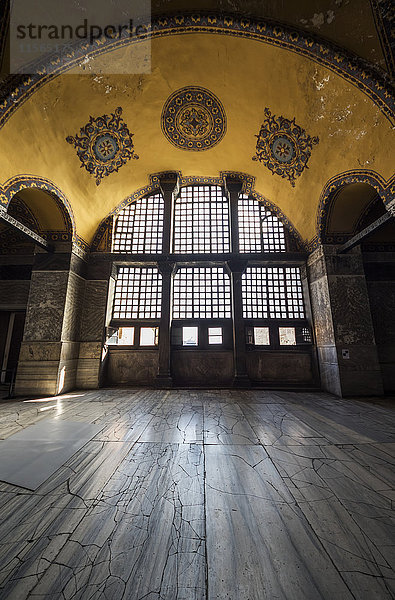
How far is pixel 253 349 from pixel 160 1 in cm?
832

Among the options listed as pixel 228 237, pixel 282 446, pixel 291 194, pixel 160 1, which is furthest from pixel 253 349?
pixel 160 1

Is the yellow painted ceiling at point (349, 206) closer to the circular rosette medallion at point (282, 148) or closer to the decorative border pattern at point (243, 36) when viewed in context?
the circular rosette medallion at point (282, 148)

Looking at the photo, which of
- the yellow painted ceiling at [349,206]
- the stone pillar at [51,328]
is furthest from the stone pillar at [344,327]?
the stone pillar at [51,328]

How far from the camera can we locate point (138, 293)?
832 centimetres

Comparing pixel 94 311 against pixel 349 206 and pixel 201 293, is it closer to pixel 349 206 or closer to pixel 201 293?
pixel 201 293

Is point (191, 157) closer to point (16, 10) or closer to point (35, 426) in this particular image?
point (16, 10)

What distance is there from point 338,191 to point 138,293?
683 cm

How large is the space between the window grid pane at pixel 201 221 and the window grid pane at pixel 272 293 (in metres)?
1.52

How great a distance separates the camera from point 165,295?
7.84 m

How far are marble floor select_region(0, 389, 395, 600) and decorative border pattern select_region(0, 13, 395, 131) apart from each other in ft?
19.4

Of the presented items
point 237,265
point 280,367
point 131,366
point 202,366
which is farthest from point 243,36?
point 131,366

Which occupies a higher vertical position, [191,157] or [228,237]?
[191,157]

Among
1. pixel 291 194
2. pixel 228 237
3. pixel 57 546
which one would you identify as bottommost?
pixel 57 546

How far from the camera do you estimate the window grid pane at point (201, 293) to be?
810 centimetres
